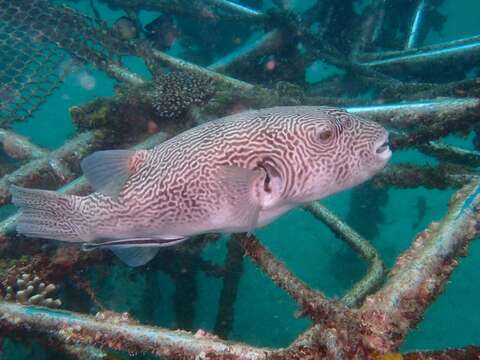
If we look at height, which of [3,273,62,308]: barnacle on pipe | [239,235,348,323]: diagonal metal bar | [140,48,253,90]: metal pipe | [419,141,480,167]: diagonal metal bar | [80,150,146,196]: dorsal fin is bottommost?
[3,273,62,308]: barnacle on pipe

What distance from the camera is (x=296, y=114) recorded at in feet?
10.7

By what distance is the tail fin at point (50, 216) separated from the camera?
11.2 ft

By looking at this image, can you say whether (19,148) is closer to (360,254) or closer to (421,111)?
(360,254)

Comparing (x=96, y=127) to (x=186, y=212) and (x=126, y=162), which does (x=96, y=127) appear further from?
(x=186, y=212)

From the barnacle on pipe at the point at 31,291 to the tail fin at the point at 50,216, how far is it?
0.80 metres

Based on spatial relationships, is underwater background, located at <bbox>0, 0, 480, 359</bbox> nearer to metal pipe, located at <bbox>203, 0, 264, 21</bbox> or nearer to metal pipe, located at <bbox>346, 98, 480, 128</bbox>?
metal pipe, located at <bbox>346, 98, 480, 128</bbox>

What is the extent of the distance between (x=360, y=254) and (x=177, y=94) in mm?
3821

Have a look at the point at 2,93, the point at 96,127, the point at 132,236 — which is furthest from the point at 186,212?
the point at 2,93

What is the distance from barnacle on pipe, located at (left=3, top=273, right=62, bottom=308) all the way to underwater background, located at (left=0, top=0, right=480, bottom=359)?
1.05 metres

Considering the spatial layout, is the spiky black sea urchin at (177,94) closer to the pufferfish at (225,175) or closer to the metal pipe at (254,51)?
the metal pipe at (254,51)

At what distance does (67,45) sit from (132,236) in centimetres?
606

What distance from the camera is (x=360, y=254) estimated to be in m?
4.77

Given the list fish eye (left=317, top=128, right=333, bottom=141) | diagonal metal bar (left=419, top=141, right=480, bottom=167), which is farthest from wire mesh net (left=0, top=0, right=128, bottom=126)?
diagonal metal bar (left=419, top=141, right=480, bottom=167)

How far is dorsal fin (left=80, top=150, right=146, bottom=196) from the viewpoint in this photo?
322 cm
